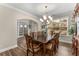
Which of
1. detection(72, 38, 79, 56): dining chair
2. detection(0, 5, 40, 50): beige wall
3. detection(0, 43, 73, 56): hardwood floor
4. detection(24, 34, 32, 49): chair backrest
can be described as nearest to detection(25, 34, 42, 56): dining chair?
detection(24, 34, 32, 49): chair backrest

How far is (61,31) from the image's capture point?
2.18m

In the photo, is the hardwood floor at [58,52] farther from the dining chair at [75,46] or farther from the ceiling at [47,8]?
the ceiling at [47,8]

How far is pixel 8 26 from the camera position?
2.18m

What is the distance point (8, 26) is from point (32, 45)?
58 centimetres

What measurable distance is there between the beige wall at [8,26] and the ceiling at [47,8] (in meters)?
0.12

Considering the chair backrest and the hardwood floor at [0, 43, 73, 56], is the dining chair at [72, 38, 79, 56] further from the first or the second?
the chair backrest

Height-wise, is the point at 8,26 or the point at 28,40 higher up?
the point at 8,26

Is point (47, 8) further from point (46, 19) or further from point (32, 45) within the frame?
point (32, 45)

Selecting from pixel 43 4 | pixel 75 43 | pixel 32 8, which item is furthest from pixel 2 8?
pixel 75 43

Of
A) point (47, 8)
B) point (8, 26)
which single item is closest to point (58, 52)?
point (47, 8)

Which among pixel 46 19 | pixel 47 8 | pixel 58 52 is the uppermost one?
pixel 47 8

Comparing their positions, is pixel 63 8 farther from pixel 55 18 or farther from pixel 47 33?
pixel 47 33

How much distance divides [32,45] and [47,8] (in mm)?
761

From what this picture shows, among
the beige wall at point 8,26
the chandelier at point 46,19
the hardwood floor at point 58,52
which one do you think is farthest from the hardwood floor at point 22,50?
the chandelier at point 46,19
